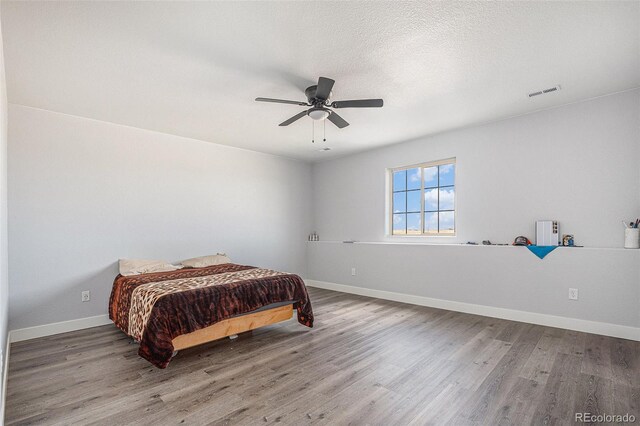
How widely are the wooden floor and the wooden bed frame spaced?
0.15 metres

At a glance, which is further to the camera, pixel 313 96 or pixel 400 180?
pixel 400 180

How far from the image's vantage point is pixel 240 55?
8.27 feet

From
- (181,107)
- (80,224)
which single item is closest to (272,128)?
(181,107)

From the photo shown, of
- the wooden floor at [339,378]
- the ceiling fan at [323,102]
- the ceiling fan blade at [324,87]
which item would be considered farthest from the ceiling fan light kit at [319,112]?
the wooden floor at [339,378]

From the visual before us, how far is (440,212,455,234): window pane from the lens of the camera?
4.75 metres

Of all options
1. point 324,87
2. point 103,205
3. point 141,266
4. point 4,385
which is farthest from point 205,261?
point 324,87

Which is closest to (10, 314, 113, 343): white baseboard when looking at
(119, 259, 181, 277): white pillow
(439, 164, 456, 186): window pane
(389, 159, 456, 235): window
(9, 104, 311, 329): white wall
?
(9, 104, 311, 329): white wall

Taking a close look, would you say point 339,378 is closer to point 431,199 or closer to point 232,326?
point 232,326

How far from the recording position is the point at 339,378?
244 cm

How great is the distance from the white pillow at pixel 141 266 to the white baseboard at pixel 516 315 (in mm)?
3156

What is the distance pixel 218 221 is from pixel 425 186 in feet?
11.3

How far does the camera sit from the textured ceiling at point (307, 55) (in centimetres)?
205

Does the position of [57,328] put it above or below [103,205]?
below

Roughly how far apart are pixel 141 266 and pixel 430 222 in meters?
4.23
